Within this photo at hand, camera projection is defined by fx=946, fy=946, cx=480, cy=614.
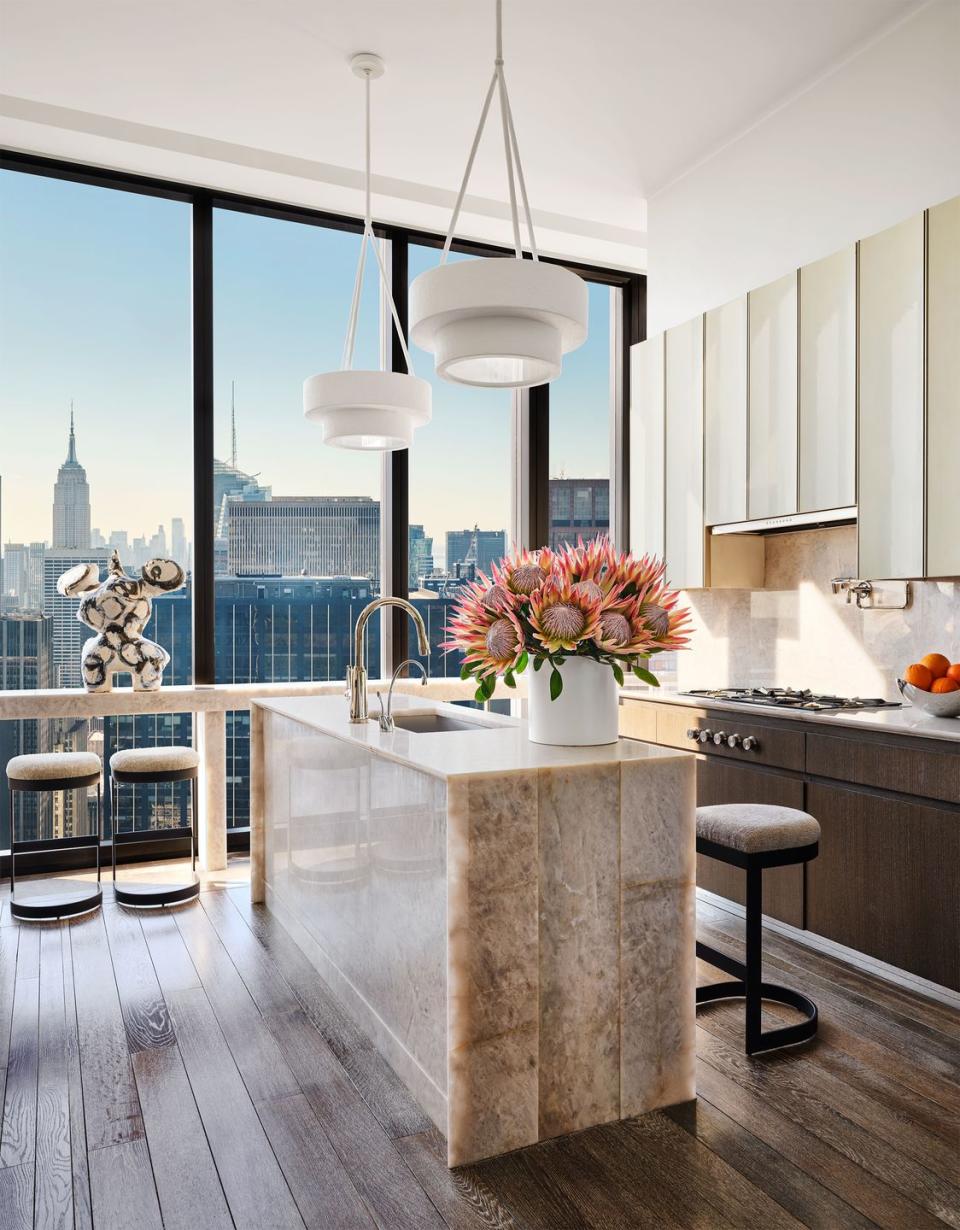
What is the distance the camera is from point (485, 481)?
499 cm

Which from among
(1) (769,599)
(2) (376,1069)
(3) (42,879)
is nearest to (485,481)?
(1) (769,599)

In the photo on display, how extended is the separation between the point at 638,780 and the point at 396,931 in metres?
0.70

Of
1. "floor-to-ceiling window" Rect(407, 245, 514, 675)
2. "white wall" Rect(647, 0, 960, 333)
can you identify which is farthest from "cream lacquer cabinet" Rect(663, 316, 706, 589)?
"floor-to-ceiling window" Rect(407, 245, 514, 675)

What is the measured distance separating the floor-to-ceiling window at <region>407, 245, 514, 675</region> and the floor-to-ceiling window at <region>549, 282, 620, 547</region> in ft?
0.90

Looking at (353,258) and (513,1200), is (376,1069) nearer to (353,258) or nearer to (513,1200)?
(513,1200)

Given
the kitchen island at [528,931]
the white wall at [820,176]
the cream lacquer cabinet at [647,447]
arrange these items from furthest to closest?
the cream lacquer cabinet at [647,447], the white wall at [820,176], the kitchen island at [528,931]

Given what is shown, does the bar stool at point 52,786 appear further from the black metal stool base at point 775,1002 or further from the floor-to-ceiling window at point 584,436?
the floor-to-ceiling window at point 584,436

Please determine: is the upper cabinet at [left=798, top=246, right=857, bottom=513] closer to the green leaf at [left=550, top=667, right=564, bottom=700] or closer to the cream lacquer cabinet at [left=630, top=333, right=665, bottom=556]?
the cream lacquer cabinet at [left=630, top=333, right=665, bottom=556]

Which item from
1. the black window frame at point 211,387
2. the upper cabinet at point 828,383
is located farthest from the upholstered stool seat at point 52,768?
the upper cabinet at point 828,383

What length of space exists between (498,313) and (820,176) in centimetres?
216

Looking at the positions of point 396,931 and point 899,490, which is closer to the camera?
point 396,931

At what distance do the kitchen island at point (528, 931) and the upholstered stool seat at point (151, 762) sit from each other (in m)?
1.53

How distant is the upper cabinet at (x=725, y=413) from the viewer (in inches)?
147

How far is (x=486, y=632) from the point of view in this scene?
88.7 inches
